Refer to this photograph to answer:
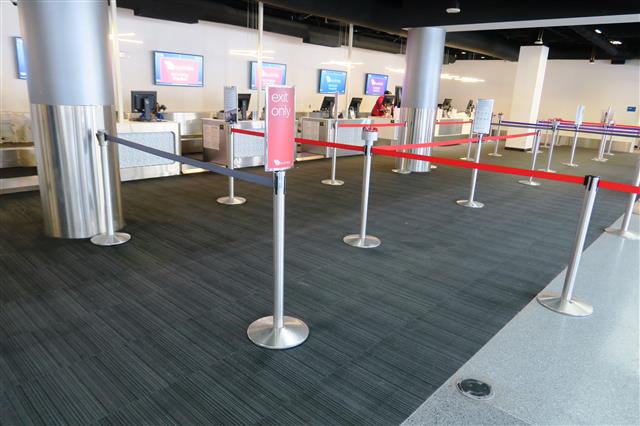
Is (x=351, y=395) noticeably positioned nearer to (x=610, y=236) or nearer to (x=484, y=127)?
(x=610, y=236)

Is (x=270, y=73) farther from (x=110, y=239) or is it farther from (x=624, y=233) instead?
(x=624, y=233)

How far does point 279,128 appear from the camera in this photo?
8.02 ft

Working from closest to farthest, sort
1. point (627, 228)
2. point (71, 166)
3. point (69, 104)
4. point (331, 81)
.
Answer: point (69, 104) → point (71, 166) → point (627, 228) → point (331, 81)

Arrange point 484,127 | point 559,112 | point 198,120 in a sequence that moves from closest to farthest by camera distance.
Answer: point 484,127, point 198,120, point 559,112

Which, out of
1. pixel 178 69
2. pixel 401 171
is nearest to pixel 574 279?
pixel 401 171

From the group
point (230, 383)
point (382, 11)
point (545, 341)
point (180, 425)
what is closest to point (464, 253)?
point (545, 341)

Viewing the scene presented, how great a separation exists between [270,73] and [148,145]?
20.5ft

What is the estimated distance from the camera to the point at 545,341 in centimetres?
284

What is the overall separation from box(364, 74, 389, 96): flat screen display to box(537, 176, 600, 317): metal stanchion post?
1364 cm

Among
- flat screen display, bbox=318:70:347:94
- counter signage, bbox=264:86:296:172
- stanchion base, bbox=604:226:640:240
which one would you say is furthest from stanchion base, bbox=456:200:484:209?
flat screen display, bbox=318:70:347:94

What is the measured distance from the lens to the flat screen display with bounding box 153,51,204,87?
10125mm

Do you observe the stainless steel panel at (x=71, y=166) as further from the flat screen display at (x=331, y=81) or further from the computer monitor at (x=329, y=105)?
the flat screen display at (x=331, y=81)

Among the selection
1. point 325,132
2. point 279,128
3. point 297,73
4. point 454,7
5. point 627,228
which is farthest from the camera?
point 297,73

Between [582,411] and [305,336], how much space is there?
1521 mm
